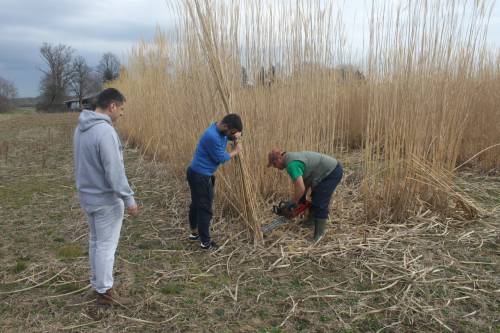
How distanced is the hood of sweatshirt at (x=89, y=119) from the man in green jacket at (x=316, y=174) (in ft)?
4.45

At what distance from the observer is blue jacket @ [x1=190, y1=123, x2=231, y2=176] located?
2865mm

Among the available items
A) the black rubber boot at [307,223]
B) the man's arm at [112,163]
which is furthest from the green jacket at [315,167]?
the man's arm at [112,163]

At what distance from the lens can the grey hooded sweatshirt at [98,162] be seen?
2.03 m

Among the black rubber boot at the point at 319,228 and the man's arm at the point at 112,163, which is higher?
the man's arm at the point at 112,163

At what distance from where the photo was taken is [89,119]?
2.04m

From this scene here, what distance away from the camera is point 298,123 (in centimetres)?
375

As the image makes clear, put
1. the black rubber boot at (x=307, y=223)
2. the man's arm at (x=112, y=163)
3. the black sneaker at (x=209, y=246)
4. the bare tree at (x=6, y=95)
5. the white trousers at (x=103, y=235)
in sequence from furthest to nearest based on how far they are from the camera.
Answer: the bare tree at (x=6, y=95) → the black rubber boot at (x=307, y=223) → the black sneaker at (x=209, y=246) → the white trousers at (x=103, y=235) → the man's arm at (x=112, y=163)

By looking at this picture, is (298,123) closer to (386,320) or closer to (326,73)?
(326,73)

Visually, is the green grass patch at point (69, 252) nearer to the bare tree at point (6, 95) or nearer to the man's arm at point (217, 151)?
the man's arm at point (217, 151)

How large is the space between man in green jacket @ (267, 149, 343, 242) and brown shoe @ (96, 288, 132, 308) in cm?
143

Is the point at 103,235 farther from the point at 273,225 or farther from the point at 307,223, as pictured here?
the point at 307,223

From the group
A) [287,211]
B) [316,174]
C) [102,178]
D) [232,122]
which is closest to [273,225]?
[287,211]

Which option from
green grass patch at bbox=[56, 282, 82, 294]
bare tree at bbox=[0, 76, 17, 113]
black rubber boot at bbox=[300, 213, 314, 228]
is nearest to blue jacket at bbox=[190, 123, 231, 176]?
black rubber boot at bbox=[300, 213, 314, 228]

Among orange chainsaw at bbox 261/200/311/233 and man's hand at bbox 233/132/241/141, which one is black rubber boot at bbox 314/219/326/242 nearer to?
orange chainsaw at bbox 261/200/311/233
